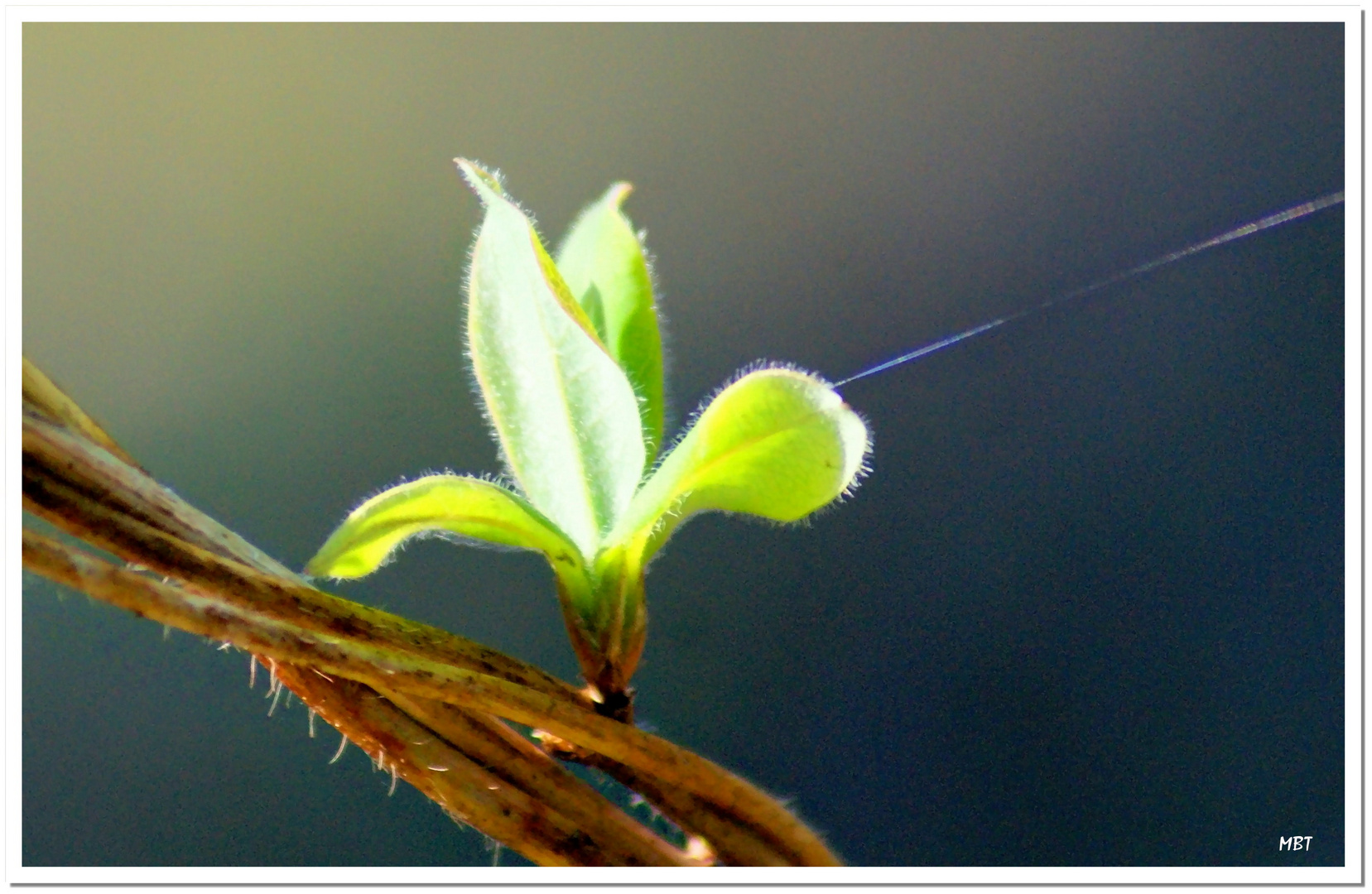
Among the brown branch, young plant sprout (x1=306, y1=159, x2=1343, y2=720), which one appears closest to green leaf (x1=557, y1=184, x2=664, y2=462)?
young plant sprout (x1=306, y1=159, x2=1343, y2=720)

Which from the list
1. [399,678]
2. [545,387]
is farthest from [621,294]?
[399,678]

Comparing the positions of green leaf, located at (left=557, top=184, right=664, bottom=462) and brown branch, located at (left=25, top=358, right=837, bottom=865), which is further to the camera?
green leaf, located at (left=557, top=184, right=664, bottom=462)

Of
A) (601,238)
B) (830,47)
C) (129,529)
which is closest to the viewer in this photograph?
(129,529)

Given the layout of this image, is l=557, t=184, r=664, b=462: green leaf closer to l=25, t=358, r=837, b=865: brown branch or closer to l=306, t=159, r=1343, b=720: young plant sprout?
l=306, t=159, r=1343, b=720: young plant sprout

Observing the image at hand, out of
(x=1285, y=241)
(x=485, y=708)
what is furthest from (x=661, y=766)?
(x=1285, y=241)

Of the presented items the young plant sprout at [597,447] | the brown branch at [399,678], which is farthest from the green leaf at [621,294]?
the brown branch at [399,678]
